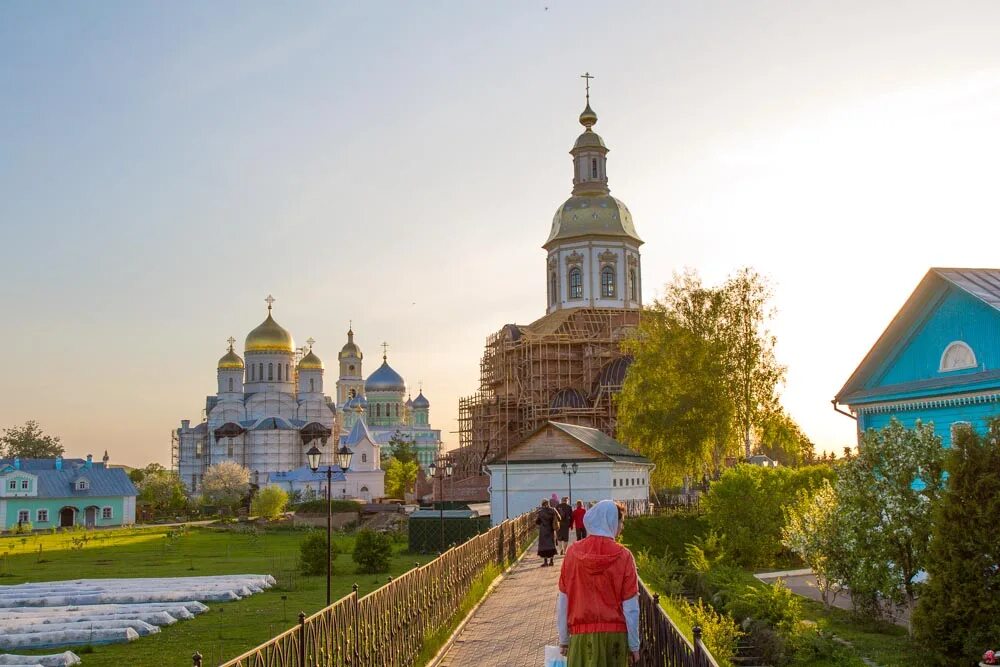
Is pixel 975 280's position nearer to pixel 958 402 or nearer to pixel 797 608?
pixel 958 402

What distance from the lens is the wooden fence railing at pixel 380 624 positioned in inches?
275

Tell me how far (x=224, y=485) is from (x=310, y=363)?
25.4m

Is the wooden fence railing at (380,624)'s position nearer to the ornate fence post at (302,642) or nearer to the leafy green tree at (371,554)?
the ornate fence post at (302,642)

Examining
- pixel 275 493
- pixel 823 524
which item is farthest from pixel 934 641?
pixel 275 493

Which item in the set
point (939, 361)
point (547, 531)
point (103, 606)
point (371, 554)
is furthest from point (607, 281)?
point (103, 606)

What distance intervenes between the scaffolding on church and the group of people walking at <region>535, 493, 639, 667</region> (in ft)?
166

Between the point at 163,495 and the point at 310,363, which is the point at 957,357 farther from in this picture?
the point at 310,363

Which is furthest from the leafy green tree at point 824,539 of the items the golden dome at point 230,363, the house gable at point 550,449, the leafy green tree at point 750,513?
the golden dome at point 230,363

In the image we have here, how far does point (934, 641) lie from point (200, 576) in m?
19.2

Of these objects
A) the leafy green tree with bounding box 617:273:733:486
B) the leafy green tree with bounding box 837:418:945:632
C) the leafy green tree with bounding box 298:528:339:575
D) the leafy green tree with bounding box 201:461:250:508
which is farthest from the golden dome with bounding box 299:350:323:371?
the leafy green tree with bounding box 837:418:945:632

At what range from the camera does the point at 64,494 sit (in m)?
63.9

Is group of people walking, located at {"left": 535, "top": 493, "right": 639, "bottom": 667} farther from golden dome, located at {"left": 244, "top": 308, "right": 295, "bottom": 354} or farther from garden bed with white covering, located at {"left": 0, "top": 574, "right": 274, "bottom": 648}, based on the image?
golden dome, located at {"left": 244, "top": 308, "right": 295, "bottom": 354}

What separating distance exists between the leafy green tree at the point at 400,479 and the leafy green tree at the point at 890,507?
67.7 meters

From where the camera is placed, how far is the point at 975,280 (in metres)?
18.5
